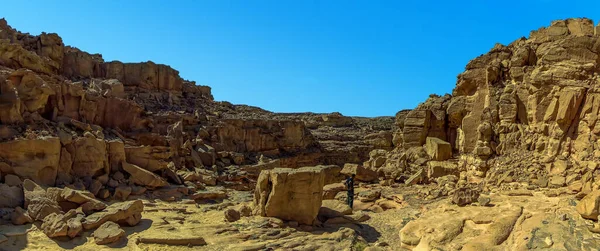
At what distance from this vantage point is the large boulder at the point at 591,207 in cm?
801

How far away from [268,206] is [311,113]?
38.8 metres

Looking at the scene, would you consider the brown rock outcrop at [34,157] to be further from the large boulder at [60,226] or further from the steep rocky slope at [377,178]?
the large boulder at [60,226]

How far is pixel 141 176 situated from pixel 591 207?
14966mm

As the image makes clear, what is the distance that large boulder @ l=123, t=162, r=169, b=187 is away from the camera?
16062mm

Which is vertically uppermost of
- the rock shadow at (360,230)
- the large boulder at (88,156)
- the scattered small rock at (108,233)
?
the large boulder at (88,156)

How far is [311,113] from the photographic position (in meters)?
50.5

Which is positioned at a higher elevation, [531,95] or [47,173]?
[531,95]

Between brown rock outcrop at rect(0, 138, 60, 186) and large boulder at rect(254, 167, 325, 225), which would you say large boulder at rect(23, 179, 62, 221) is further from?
large boulder at rect(254, 167, 325, 225)

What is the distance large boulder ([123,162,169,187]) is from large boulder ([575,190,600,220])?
14418 millimetres

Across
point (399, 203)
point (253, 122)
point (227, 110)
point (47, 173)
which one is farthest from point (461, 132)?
point (227, 110)

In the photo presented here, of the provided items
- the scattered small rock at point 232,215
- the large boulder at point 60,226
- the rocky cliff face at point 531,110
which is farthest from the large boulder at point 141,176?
the rocky cliff face at point 531,110

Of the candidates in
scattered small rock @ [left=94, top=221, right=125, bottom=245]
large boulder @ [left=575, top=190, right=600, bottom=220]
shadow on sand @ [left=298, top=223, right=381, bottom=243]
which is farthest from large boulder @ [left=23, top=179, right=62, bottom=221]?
large boulder @ [left=575, top=190, right=600, bottom=220]

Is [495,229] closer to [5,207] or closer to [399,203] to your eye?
[399,203]

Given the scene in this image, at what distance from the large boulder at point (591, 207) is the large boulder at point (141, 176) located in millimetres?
14418
